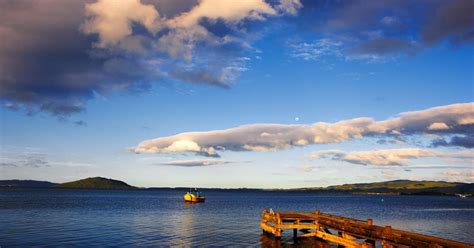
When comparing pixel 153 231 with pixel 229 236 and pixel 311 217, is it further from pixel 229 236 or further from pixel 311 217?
pixel 311 217

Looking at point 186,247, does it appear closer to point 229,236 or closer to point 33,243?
point 229,236

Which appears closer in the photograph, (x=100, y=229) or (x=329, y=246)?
(x=329, y=246)

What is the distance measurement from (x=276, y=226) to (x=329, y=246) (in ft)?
16.7

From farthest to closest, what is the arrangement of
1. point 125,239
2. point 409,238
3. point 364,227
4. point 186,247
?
point 125,239 < point 186,247 < point 364,227 < point 409,238

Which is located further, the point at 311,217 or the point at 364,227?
the point at 311,217

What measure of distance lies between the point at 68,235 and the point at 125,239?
246 inches

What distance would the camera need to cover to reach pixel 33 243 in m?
33.6

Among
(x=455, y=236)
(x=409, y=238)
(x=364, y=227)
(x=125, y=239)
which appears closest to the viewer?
(x=409, y=238)

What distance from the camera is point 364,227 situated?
92.1ft

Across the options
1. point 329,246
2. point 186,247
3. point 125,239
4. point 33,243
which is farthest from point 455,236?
point 33,243

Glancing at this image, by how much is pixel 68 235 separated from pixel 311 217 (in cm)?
2242

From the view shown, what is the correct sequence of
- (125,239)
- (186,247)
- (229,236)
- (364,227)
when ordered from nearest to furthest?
(364,227)
(186,247)
(125,239)
(229,236)

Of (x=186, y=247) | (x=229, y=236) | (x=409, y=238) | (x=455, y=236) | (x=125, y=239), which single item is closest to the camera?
(x=409, y=238)

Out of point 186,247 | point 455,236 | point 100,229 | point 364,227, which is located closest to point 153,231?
point 100,229
